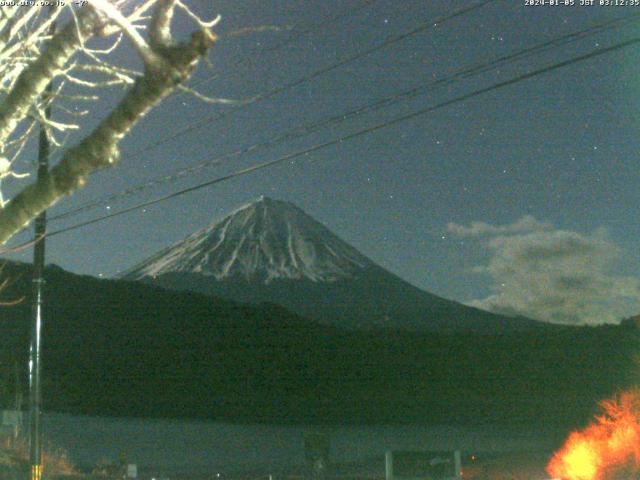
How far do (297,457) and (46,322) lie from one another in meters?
35.4

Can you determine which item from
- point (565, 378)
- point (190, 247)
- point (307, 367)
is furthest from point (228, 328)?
point (190, 247)

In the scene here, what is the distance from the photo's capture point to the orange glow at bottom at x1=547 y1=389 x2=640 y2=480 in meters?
35.4

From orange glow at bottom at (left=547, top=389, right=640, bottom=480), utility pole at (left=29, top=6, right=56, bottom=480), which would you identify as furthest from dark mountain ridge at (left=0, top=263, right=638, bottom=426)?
utility pole at (left=29, top=6, right=56, bottom=480)

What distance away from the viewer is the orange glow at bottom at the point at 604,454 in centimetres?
3541

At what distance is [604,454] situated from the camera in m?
37.1

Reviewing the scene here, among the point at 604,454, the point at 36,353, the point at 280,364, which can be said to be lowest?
the point at 604,454

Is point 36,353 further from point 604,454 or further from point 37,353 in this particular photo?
point 604,454

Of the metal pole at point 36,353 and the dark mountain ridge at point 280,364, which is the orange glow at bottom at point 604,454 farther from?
the dark mountain ridge at point 280,364

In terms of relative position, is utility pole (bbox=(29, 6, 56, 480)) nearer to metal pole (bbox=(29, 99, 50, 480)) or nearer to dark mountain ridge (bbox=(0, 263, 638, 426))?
metal pole (bbox=(29, 99, 50, 480))

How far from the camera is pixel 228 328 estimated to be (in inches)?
3991

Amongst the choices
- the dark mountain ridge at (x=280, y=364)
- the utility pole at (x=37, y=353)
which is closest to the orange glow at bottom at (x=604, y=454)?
the utility pole at (x=37, y=353)

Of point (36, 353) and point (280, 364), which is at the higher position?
point (280, 364)

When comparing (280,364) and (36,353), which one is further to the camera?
(280,364)

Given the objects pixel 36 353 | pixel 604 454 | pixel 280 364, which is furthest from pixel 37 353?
pixel 280 364
